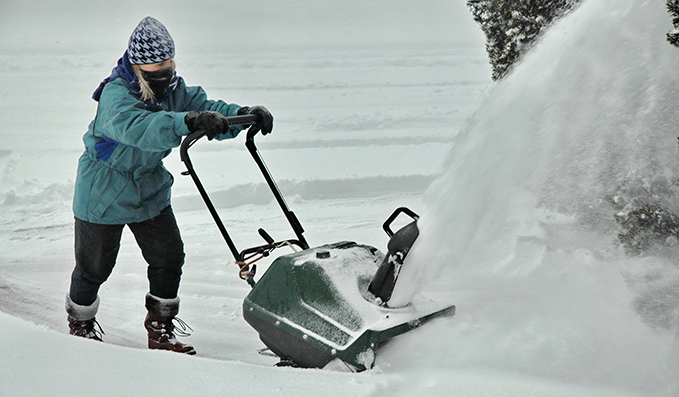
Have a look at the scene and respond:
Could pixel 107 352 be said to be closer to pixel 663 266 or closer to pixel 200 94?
pixel 200 94

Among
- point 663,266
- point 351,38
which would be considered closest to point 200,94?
point 663,266

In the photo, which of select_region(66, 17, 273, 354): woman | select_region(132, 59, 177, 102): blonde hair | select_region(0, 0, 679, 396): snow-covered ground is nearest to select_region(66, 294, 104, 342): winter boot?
select_region(66, 17, 273, 354): woman

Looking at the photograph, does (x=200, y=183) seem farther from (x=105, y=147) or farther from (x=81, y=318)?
(x=81, y=318)

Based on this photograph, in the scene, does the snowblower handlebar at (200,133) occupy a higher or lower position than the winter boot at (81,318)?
higher

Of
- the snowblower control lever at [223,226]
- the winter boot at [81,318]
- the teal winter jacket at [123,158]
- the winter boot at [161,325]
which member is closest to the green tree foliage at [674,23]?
the snowblower control lever at [223,226]

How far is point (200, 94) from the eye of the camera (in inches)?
124

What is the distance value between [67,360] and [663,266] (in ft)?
8.35

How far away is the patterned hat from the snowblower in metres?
0.46

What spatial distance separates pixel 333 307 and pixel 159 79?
4.34ft

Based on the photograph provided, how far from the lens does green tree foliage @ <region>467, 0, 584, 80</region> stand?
3508 mm

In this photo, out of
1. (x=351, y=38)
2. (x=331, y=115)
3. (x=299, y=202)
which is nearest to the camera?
(x=299, y=202)

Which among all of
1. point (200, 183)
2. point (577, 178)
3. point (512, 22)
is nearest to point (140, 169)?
point (200, 183)

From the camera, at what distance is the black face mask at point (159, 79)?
2.73m

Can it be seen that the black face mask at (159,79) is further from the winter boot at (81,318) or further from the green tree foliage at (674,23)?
the green tree foliage at (674,23)
